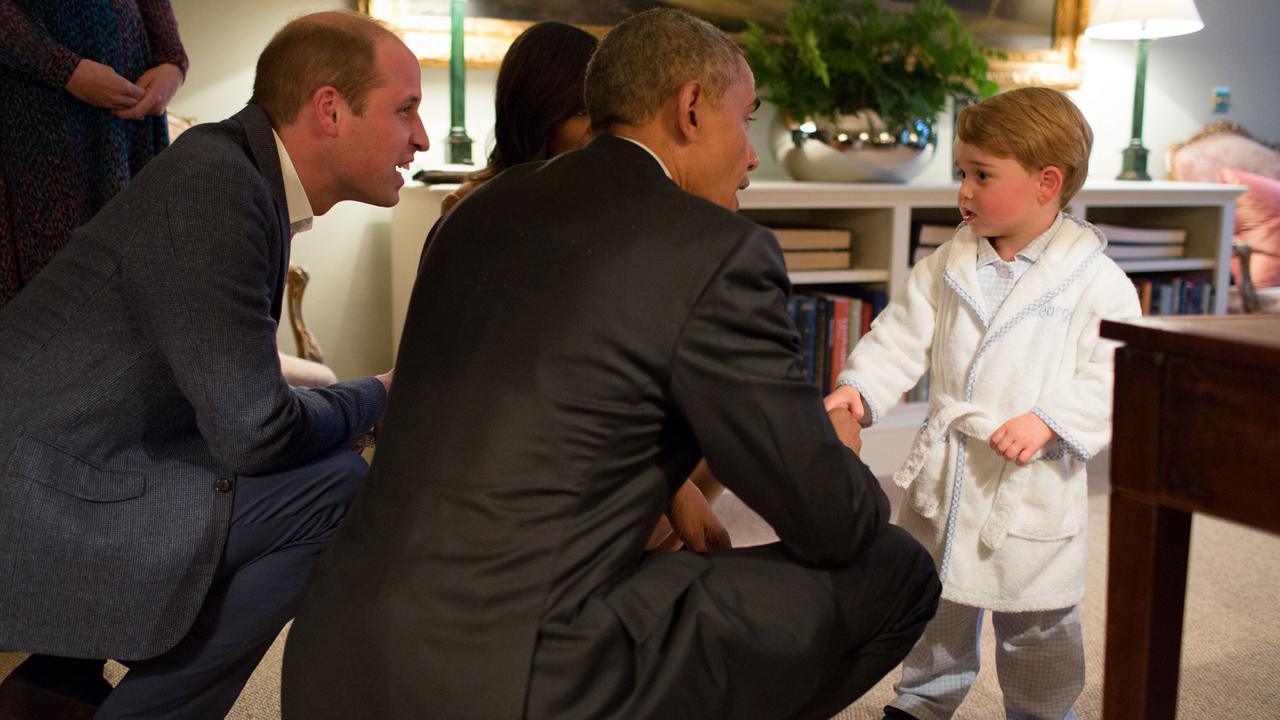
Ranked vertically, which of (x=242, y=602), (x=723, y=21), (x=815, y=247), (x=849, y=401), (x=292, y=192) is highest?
(x=723, y=21)

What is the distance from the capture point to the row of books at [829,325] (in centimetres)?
338

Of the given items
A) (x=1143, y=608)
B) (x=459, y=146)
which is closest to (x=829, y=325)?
(x=459, y=146)

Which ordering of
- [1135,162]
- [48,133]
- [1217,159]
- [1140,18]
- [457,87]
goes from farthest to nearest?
[1217,159] < [1135,162] < [1140,18] < [457,87] < [48,133]

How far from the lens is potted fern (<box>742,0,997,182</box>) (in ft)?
10.9

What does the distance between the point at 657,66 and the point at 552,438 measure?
456mm

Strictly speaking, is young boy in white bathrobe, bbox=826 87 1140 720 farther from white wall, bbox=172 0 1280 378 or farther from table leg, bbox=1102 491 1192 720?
white wall, bbox=172 0 1280 378

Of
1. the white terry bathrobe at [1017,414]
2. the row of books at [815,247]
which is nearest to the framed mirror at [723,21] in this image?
the row of books at [815,247]

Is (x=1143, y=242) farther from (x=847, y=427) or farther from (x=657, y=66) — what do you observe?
(x=657, y=66)

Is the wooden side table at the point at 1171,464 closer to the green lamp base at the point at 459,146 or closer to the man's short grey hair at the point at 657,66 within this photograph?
the man's short grey hair at the point at 657,66

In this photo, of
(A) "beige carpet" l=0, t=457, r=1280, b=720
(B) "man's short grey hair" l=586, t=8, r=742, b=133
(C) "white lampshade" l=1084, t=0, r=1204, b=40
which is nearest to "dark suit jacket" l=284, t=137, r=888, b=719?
(B) "man's short grey hair" l=586, t=8, r=742, b=133

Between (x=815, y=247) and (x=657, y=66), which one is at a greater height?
(x=657, y=66)

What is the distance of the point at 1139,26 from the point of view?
3926 mm

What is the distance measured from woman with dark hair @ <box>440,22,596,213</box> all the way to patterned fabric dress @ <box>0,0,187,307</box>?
0.77m

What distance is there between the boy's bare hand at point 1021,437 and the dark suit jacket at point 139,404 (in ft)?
3.19
